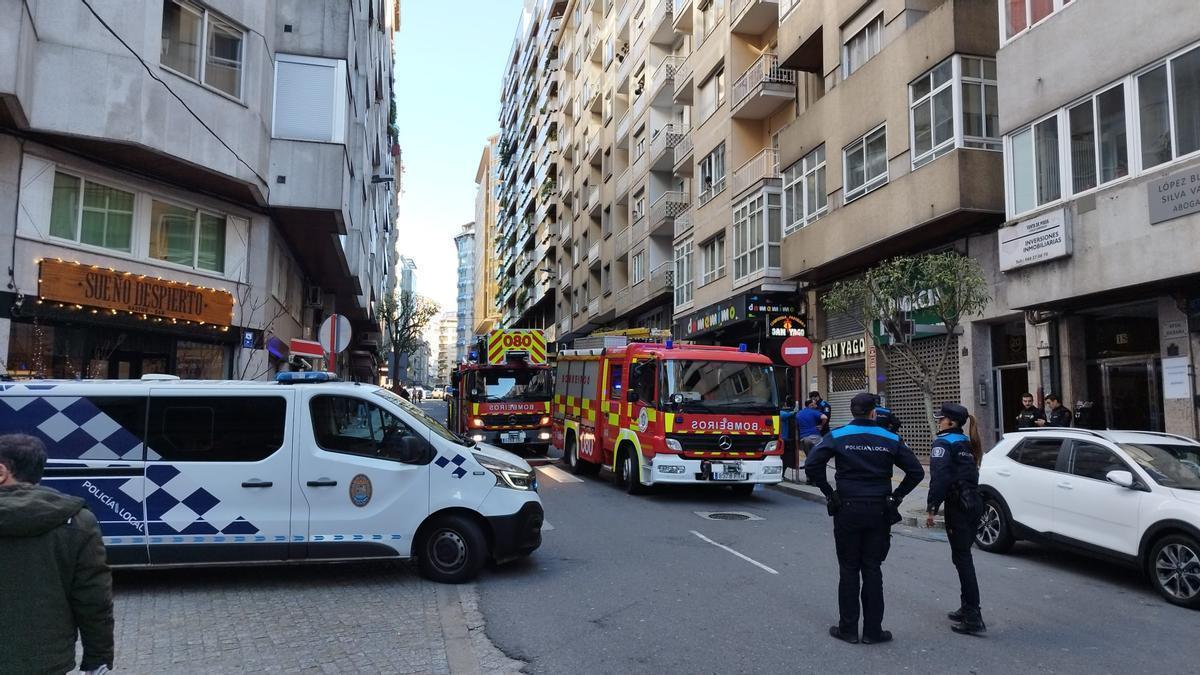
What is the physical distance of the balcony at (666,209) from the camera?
1304 inches

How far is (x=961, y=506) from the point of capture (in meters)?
6.36

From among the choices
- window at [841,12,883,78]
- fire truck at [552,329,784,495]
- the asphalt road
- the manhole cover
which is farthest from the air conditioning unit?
the asphalt road

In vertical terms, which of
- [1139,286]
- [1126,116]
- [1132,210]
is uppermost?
[1126,116]

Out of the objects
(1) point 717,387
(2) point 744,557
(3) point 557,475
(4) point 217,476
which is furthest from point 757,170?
(4) point 217,476

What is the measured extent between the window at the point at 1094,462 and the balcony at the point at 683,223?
2302 centimetres

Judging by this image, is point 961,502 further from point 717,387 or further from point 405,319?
point 405,319

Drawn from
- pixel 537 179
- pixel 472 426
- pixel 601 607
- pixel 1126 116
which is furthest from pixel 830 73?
pixel 537 179

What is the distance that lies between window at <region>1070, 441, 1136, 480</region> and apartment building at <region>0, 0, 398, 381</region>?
13.0 metres

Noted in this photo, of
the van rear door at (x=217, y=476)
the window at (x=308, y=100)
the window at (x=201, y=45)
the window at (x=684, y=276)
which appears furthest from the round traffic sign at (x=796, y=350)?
the window at (x=684, y=276)

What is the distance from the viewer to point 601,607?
22.0ft

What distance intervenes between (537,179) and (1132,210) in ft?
189

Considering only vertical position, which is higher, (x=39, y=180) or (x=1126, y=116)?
(x=1126, y=116)

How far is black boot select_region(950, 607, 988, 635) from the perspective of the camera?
240 inches

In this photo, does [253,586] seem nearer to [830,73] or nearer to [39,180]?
[39,180]
